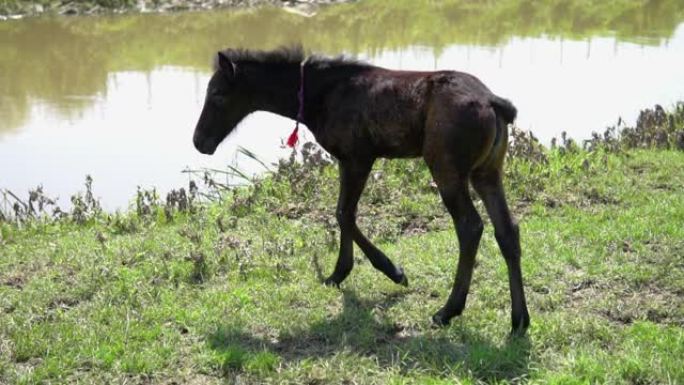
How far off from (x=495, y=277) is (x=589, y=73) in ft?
38.3

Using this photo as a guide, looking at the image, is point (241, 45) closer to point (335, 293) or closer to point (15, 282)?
point (15, 282)

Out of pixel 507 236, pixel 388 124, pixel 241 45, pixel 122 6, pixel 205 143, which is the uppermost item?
pixel 122 6

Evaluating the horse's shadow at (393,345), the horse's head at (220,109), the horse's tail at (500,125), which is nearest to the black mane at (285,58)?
the horse's head at (220,109)

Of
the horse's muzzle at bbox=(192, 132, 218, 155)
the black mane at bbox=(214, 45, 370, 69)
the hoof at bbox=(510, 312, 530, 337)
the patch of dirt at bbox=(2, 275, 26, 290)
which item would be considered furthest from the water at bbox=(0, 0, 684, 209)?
the hoof at bbox=(510, 312, 530, 337)

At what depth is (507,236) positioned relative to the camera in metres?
5.76

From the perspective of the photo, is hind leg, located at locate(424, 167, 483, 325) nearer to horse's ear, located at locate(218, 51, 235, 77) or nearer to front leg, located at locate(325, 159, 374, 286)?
front leg, located at locate(325, 159, 374, 286)

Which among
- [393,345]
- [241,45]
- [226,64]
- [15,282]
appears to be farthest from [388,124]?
[241,45]

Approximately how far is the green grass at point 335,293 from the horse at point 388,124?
0.35 meters

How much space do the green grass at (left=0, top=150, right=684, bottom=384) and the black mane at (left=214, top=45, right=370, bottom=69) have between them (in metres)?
1.59

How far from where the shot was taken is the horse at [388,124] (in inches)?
223

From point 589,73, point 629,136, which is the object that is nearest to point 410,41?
point 589,73

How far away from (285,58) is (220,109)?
0.61m

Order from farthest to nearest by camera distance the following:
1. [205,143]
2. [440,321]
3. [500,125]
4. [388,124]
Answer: [205,143] → [388,124] → [440,321] → [500,125]

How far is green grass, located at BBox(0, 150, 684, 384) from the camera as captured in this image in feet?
17.3
